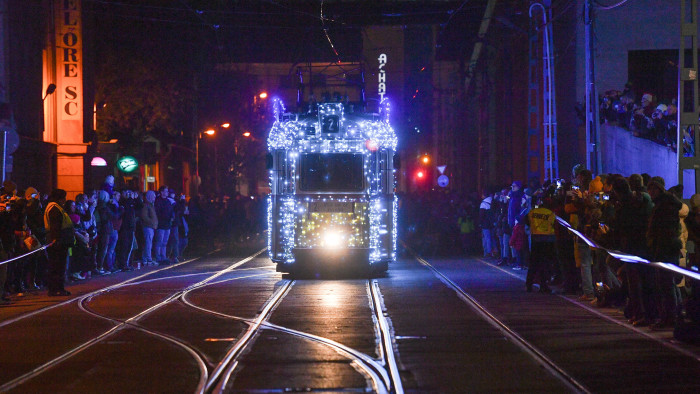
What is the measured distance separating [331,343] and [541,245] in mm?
7361

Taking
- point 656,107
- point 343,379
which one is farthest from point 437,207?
point 343,379

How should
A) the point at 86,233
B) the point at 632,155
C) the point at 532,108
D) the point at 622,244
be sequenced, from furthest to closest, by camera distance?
the point at 632,155, the point at 532,108, the point at 86,233, the point at 622,244

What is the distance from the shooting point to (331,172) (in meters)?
21.1

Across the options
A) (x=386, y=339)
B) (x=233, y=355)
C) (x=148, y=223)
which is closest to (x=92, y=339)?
(x=233, y=355)

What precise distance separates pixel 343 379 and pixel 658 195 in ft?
17.5

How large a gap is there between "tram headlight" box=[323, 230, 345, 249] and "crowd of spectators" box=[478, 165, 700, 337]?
162 inches

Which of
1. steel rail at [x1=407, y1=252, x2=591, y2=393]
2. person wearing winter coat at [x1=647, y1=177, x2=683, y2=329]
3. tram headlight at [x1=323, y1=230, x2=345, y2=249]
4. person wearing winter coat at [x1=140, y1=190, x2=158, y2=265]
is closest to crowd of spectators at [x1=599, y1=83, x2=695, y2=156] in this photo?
tram headlight at [x1=323, y1=230, x2=345, y2=249]

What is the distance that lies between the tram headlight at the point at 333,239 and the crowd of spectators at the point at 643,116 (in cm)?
972

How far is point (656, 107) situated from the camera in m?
29.0

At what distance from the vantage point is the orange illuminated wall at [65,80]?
32.1 m

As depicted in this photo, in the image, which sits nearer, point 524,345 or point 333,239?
point 524,345

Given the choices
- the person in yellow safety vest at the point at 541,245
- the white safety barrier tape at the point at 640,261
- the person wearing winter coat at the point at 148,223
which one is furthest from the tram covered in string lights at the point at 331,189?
the person wearing winter coat at the point at 148,223

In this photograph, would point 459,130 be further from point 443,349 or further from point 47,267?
point 443,349

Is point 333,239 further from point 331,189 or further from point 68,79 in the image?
point 68,79
